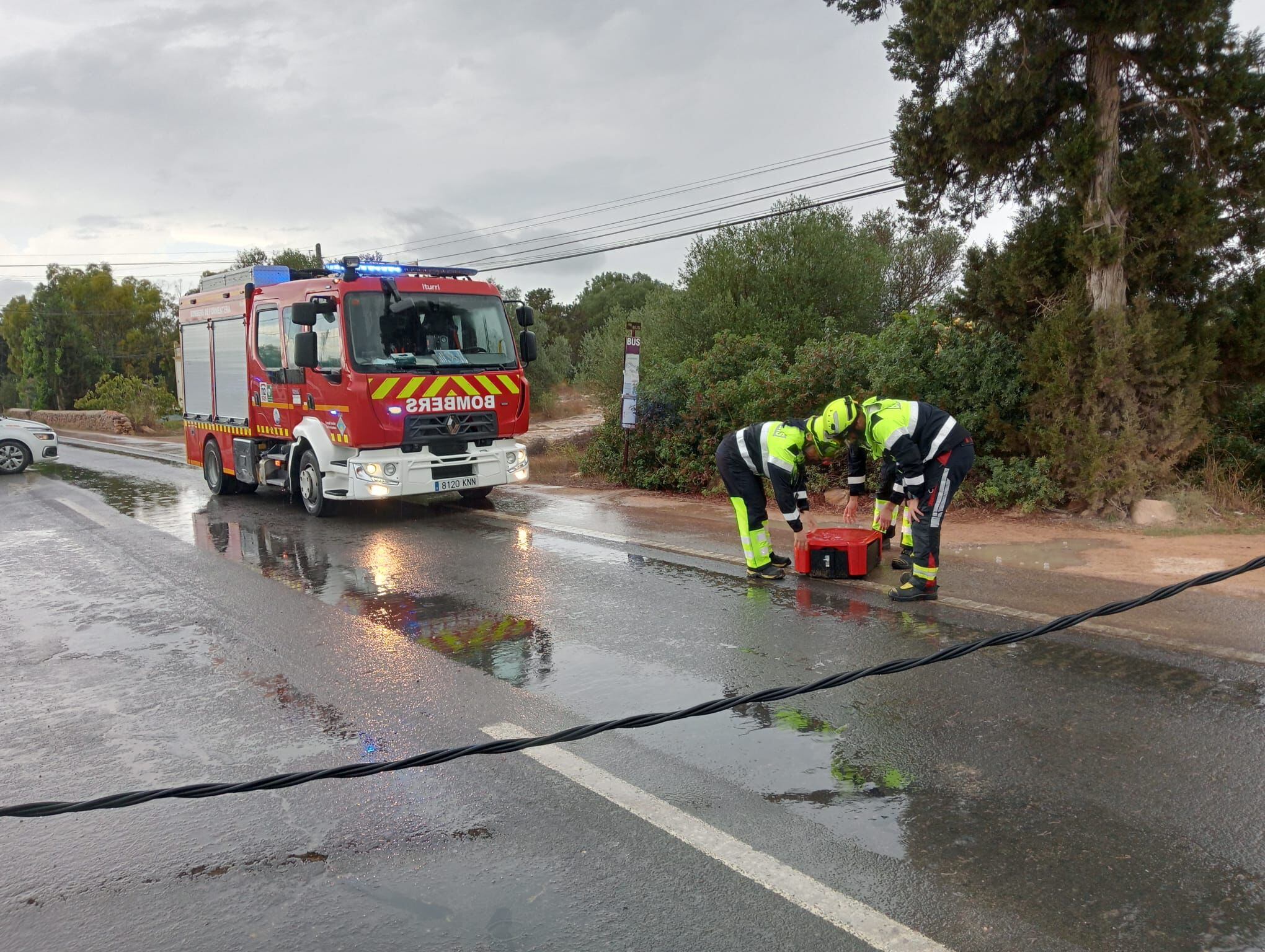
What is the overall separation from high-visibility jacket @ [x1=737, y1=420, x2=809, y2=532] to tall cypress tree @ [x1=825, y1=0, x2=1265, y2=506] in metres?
4.32

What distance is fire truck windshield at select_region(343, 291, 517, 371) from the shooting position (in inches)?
434

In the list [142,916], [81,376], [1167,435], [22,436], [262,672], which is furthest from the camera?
[81,376]

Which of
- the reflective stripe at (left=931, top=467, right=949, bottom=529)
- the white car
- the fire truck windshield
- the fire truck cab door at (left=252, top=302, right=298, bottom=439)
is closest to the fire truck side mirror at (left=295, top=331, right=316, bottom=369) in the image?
the fire truck windshield

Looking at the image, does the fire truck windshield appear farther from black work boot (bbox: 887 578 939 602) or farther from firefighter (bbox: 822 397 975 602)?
black work boot (bbox: 887 578 939 602)

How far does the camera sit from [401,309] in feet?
36.9

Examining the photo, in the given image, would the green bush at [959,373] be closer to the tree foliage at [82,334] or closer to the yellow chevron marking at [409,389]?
the yellow chevron marking at [409,389]

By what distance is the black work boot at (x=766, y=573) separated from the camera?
793cm

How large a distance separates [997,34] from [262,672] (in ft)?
31.3

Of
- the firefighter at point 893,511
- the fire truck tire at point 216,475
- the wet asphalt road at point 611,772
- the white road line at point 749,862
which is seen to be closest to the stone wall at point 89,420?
the fire truck tire at point 216,475

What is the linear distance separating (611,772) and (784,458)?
12.5 feet

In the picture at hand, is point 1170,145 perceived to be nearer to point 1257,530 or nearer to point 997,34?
point 997,34

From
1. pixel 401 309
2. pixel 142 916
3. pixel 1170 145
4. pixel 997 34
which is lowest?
pixel 142 916

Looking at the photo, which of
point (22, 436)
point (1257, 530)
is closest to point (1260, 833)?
point (1257, 530)

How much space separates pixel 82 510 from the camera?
13.3 meters
